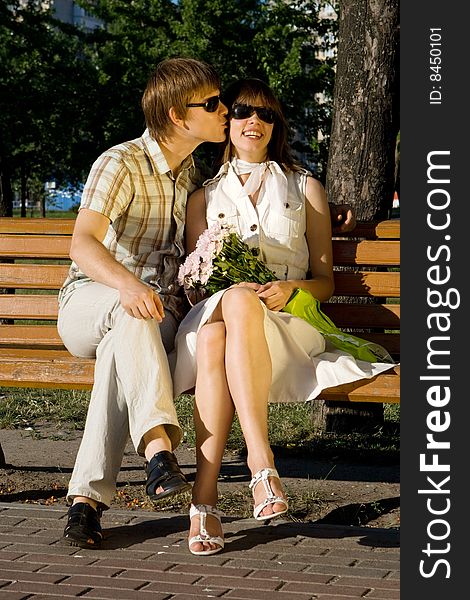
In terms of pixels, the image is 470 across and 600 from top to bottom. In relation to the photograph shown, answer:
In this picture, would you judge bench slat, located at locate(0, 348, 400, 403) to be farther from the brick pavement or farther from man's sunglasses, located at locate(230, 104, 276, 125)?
man's sunglasses, located at locate(230, 104, 276, 125)

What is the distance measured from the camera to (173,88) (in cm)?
477

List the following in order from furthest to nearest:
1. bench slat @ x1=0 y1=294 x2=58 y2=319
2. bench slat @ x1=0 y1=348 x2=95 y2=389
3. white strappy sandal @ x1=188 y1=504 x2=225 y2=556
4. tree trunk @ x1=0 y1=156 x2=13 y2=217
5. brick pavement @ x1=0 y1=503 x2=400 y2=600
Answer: tree trunk @ x1=0 y1=156 x2=13 y2=217 < bench slat @ x1=0 y1=294 x2=58 y2=319 < bench slat @ x1=0 y1=348 x2=95 y2=389 < white strappy sandal @ x1=188 y1=504 x2=225 y2=556 < brick pavement @ x1=0 y1=503 x2=400 y2=600

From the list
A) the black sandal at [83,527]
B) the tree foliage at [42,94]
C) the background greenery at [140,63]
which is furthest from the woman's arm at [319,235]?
the background greenery at [140,63]

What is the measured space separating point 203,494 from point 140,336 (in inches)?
24.2

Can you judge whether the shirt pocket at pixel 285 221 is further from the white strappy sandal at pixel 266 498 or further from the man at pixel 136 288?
the white strappy sandal at pixel 266 498

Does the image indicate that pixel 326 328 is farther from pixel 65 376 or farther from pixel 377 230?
pixel 65 376

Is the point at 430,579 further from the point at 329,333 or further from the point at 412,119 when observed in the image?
the point at 412,119

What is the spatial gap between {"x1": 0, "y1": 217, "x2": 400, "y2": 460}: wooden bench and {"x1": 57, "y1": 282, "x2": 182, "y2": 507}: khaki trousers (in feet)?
1.03

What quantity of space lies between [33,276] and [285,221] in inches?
52.3

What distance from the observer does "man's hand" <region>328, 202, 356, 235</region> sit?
5.10 m

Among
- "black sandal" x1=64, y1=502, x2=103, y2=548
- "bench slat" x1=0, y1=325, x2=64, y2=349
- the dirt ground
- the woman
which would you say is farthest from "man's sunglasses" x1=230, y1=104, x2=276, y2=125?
"black sandal" x1=64, y1=502, x2=103, y2=548

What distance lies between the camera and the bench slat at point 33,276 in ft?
17.8

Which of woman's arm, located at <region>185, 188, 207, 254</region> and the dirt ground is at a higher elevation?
woman's arm, located at <region>185, 188, 207, 254</region>

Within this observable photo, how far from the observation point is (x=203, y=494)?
416 cm
